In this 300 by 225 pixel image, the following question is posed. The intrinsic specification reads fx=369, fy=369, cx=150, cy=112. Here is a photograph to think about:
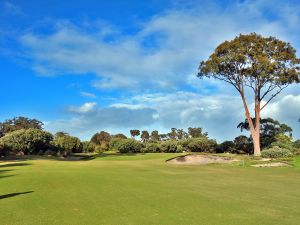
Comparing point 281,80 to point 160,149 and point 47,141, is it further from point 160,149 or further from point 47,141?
point 47,141

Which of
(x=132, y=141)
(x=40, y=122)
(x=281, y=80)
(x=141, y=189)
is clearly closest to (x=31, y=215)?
(x=141, y=189)

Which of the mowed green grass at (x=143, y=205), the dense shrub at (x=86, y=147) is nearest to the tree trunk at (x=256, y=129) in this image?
the dense shrub at (x=86, y=147)

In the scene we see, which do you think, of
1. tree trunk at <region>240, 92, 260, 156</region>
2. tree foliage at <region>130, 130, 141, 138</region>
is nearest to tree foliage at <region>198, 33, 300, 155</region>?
tree trunk at <region>240, 92, 260, 156</region>

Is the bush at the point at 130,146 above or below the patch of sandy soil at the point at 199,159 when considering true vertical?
above

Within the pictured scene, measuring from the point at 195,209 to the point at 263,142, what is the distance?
52.0 meters

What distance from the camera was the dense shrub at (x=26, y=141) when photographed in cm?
5364

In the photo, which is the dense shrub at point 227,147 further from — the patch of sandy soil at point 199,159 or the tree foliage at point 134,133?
the tree foliage at point 134,133

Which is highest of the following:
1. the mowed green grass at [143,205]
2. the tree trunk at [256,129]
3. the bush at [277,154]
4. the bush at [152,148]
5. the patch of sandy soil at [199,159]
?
the tree trunk at [256,129]

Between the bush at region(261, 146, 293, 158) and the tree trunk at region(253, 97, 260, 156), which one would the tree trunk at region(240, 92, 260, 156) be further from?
the bush at region(261, 146, 293, 158)

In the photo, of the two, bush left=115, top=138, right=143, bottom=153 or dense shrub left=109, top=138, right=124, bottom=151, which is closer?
bush left=115, top=138, right=143, bottom=153

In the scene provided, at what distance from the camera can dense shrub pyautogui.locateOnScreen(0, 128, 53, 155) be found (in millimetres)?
53638

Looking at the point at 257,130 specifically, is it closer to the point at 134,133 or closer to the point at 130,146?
the point at 130,146

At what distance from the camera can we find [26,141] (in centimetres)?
5544

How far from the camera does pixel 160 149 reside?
63250mm
